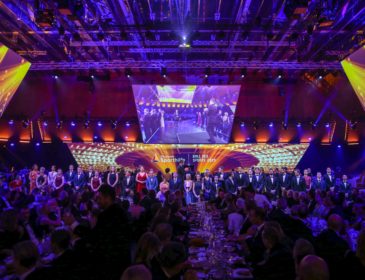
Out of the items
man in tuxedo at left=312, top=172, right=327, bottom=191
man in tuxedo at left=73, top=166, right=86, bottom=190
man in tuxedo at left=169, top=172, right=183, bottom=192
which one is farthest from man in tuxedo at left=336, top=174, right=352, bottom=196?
man in tuxedo at left=73, top=166, right=86, bottom=190

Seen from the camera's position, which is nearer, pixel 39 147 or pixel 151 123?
pixel 151 123

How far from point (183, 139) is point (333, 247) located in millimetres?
14353

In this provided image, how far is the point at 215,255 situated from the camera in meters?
4.34

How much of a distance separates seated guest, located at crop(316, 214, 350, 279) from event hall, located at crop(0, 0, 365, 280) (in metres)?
0.02

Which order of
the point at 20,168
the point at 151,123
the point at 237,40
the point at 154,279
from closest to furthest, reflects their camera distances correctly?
1. the point at 154,279
2. the point at 237,40
3. the point at 151,123
4. the point at 20,168

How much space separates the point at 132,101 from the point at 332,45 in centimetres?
1039

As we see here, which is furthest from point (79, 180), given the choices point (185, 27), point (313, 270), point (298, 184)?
point (313, 270)

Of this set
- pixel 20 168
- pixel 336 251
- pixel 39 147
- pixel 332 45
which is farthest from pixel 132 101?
pixel 336 251

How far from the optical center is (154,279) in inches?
121

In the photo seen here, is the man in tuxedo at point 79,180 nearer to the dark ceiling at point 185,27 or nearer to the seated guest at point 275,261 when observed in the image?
the dark ceiling at point 185,27

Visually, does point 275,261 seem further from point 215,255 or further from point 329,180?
point 329,180

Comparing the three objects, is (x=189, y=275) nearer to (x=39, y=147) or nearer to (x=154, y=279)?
(x=154, y=279)

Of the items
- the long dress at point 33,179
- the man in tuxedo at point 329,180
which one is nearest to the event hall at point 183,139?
the man in tuxedo at point 329,180

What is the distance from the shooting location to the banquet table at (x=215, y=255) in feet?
11.9
